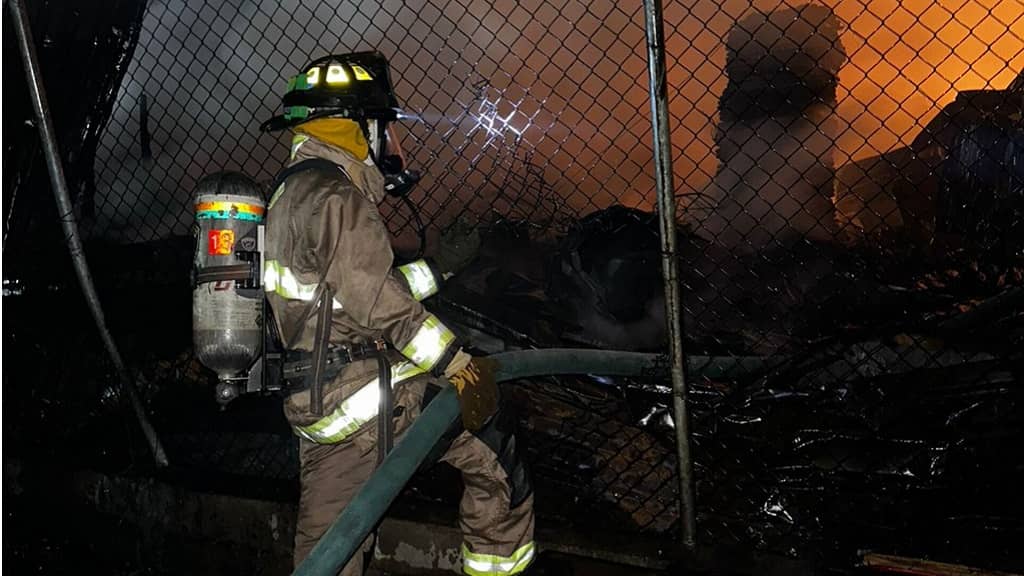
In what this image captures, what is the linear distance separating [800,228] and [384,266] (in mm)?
7457

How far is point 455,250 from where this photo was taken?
3.33 metres

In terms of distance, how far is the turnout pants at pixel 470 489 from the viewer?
2779 mm

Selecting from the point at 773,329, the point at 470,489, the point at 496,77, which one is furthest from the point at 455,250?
the point at 496,77

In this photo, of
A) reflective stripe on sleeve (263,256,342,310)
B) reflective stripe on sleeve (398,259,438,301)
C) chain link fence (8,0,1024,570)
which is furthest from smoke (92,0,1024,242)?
reflective stripe on sleeve (263,256,342,310)

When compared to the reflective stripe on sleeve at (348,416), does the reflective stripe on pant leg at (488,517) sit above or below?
below

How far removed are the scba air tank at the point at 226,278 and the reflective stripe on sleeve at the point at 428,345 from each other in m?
0.70

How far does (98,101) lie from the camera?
5.48m

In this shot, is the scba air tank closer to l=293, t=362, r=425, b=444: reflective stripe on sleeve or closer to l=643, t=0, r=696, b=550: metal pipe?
l=293, t=362, r=425, b=444: reflective stripe on sleeve

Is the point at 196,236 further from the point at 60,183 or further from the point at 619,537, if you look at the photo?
the point at 619,537

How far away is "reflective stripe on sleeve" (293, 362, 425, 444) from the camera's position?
2713 millimetres

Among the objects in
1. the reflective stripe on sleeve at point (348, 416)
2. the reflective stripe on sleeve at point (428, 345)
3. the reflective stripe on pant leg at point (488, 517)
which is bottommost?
the reflective stripe on pant leg at point (488, 517)

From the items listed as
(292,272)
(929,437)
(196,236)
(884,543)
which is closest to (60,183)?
(196,236)

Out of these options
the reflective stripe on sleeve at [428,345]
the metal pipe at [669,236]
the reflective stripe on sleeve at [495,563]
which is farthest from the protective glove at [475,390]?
the metal pipe at [669,236]

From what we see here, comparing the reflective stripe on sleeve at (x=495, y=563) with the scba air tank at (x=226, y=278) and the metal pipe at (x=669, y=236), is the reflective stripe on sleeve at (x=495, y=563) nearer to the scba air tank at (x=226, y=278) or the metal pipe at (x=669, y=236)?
the metal pipe at (x=669, y=236)
